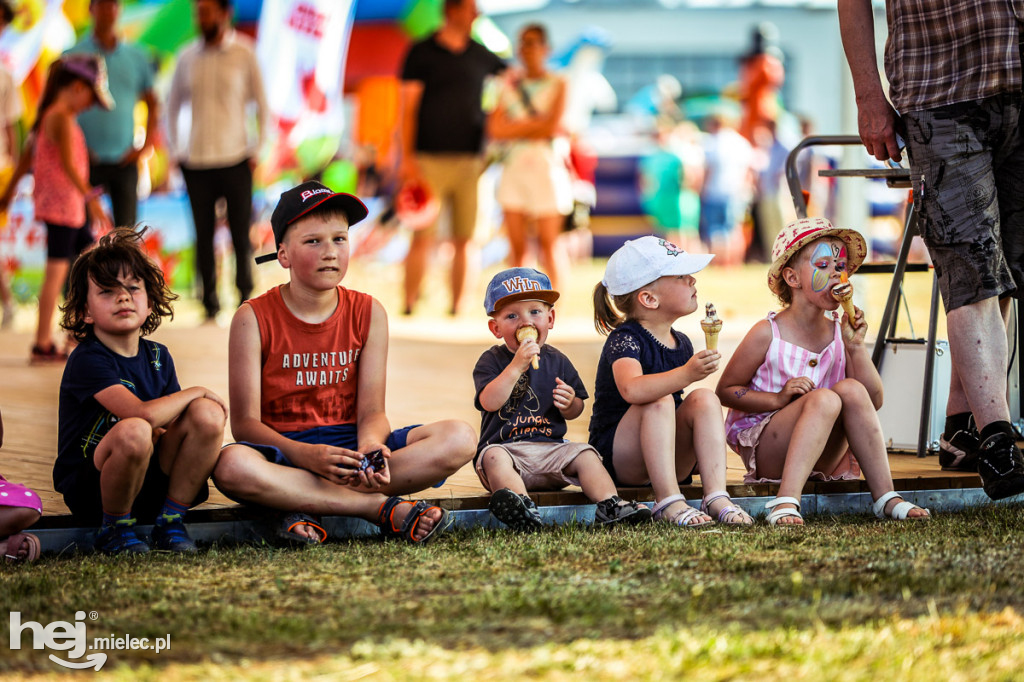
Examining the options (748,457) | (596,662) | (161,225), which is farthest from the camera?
(161,225)

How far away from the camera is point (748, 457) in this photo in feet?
10.7

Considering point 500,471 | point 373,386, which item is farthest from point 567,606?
point 373,386

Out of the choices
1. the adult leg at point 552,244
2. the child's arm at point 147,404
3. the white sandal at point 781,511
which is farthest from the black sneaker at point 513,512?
the adult leg at point 552,244

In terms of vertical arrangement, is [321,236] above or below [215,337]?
above

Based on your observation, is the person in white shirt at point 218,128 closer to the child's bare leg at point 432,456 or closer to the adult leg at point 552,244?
the adult leg at point 552,244

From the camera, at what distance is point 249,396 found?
9.37 feet

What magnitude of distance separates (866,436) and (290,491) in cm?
133

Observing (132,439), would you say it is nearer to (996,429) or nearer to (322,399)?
(322,399)

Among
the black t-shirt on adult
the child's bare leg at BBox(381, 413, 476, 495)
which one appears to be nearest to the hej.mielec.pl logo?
the child's bare leg at BBox(381, 413, 476, 495)

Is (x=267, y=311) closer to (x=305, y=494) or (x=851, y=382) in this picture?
(x=305, y=494)

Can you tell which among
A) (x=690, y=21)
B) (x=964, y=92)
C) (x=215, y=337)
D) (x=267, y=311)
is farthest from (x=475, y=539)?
(x=690, y=21)

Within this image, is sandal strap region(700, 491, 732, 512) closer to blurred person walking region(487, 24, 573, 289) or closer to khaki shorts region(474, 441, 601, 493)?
khaki shorts region(474, 441, 601, 493)

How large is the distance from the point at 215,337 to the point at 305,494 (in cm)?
435

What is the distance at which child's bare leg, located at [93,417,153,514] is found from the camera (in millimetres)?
2549
